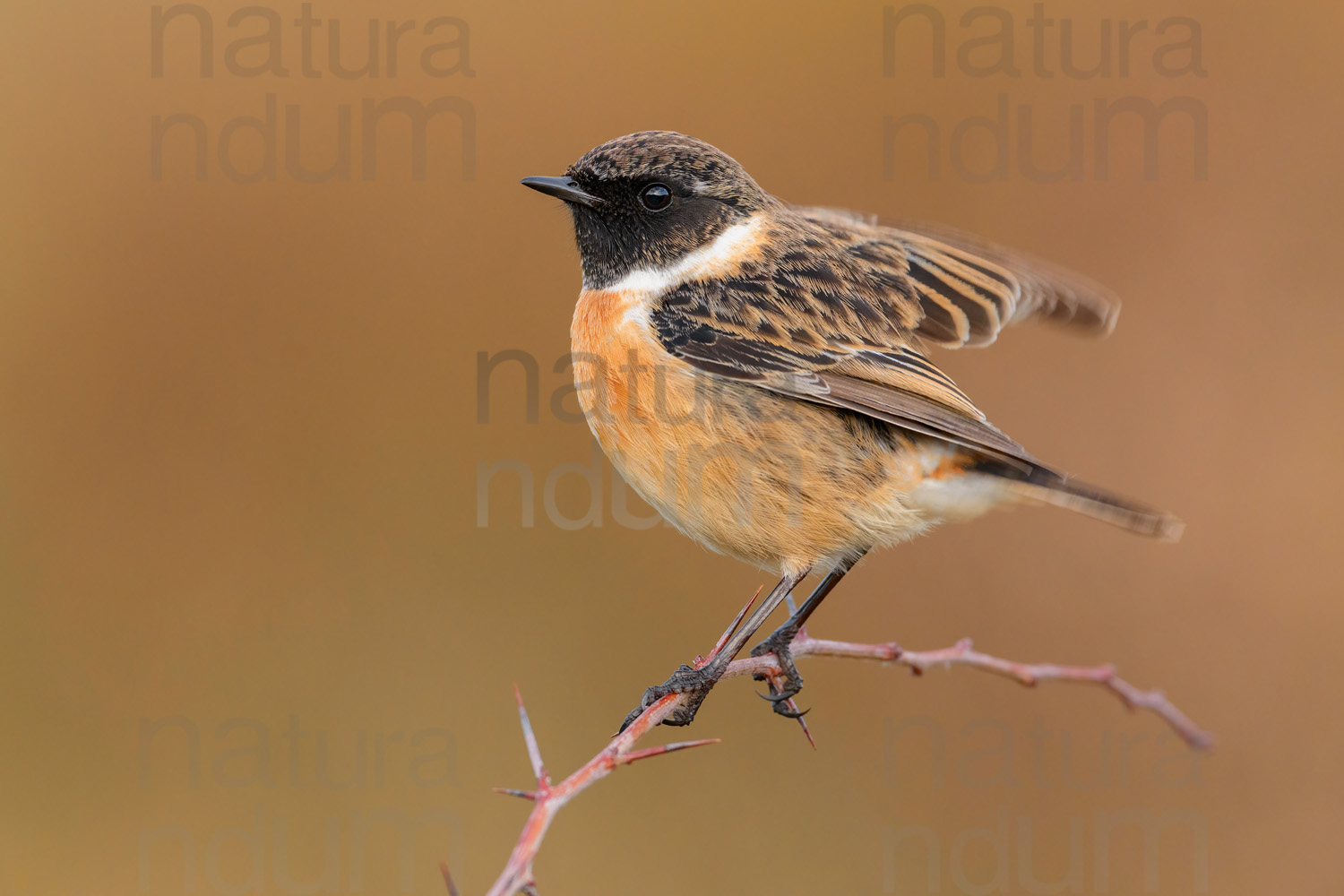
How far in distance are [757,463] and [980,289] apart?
5.33 ft

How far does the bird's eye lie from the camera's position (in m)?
4.31

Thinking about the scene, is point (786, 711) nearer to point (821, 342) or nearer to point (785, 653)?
point (785, 653)

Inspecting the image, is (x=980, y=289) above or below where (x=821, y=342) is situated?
above

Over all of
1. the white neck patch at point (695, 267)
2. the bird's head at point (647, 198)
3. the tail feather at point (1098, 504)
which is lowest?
the tail feather at point (1098, 504)

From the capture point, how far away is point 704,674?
368 centimetres

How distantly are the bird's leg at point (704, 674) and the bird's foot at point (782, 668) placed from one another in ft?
0.37

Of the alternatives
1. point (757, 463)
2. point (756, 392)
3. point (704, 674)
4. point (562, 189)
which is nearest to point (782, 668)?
point (704, 674)

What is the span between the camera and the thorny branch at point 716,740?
2186mm

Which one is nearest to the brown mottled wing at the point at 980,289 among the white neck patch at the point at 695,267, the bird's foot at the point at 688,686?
the white neck patch at the point at 695,267

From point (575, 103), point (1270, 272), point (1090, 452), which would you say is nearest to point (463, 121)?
point (575, 103)

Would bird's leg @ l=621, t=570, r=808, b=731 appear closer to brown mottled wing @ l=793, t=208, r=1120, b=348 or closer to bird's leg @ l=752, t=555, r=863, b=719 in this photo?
bird's leg @ l=752, t=555, r=863, b=719

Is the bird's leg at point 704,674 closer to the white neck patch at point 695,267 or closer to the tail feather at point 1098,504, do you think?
the tail feather at point 1098,504

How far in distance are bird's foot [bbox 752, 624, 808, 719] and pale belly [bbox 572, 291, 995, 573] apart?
9.5 inches

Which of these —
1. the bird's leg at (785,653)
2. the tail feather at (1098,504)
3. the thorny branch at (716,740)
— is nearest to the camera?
the thorny branch at (716,740)
